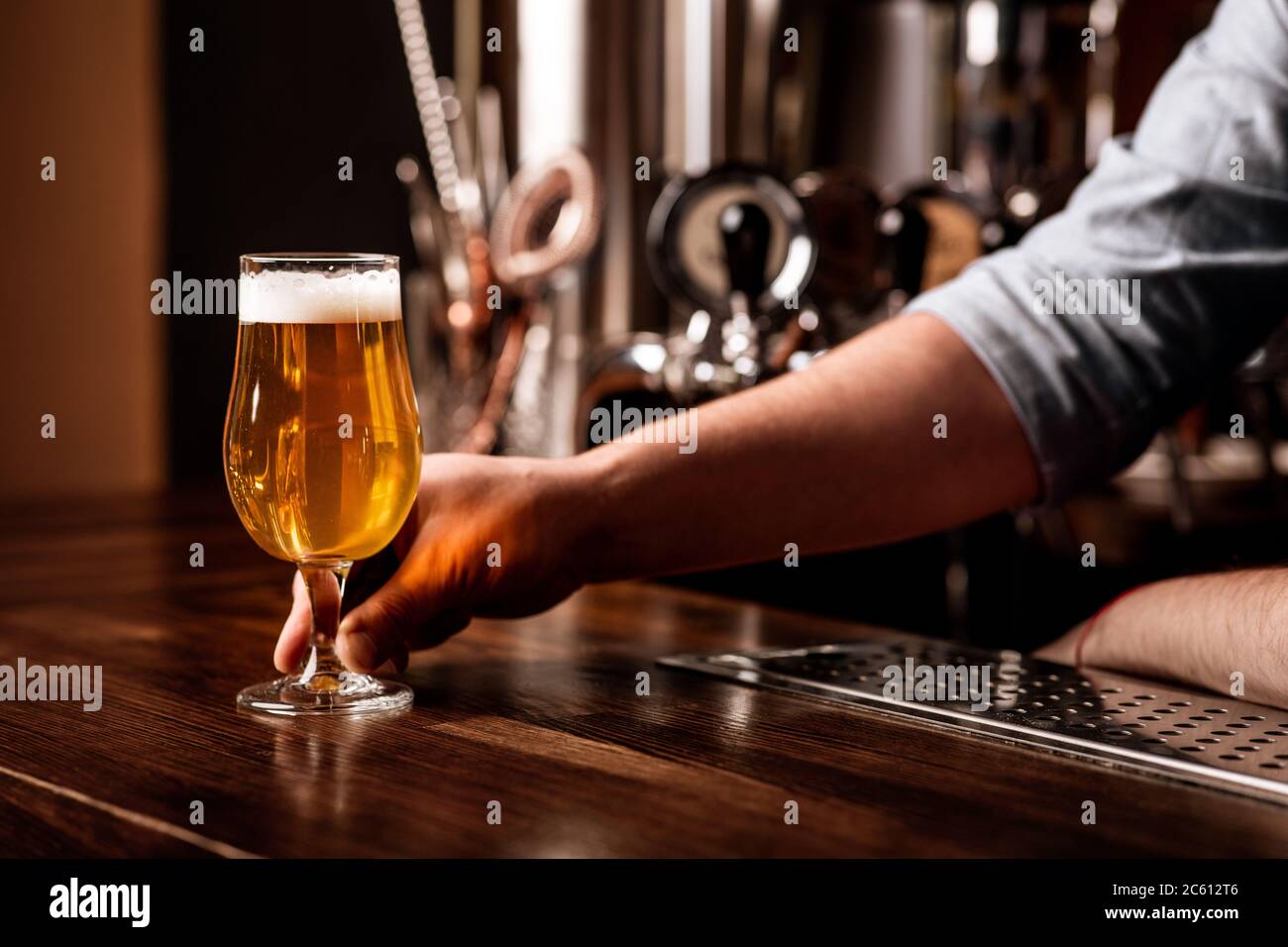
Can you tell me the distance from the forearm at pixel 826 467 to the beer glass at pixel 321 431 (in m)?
0.20

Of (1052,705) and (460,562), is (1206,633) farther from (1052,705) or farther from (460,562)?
(460,562)

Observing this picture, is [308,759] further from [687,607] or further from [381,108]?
[381,108]

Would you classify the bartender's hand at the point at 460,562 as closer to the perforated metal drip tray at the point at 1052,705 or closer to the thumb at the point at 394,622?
the thumb at the point at 394,622

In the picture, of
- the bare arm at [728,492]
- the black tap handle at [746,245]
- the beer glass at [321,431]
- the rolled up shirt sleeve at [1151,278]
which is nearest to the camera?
the beer glass at [321,431]

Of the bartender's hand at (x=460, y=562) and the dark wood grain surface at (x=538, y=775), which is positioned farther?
Answer: the bartender's hand at (x=460, y=562)

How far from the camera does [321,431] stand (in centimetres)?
83

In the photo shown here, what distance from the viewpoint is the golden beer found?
835 mm

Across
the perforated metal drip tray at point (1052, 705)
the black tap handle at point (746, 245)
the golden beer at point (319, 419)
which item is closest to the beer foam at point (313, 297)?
the golden beer at point (319, 419)

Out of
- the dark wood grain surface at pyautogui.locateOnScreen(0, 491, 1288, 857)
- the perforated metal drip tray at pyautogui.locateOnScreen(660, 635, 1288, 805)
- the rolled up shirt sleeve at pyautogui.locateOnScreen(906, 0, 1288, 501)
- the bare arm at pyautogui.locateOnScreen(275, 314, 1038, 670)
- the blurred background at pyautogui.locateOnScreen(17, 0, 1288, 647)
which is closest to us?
the dark wood grain surface at pyautogui.locateOnScreen(0, 491, 1288, 857)

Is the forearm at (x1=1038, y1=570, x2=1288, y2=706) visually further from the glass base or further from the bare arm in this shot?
the glass base

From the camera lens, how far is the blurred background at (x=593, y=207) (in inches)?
73.0

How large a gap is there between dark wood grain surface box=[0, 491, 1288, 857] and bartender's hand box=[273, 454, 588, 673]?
0.13 feet

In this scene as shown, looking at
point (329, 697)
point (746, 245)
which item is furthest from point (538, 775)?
point (746, 245)

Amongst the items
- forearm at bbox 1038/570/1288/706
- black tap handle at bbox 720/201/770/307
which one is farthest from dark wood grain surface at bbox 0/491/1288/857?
black tap handle at bbox 720/201/770/307
